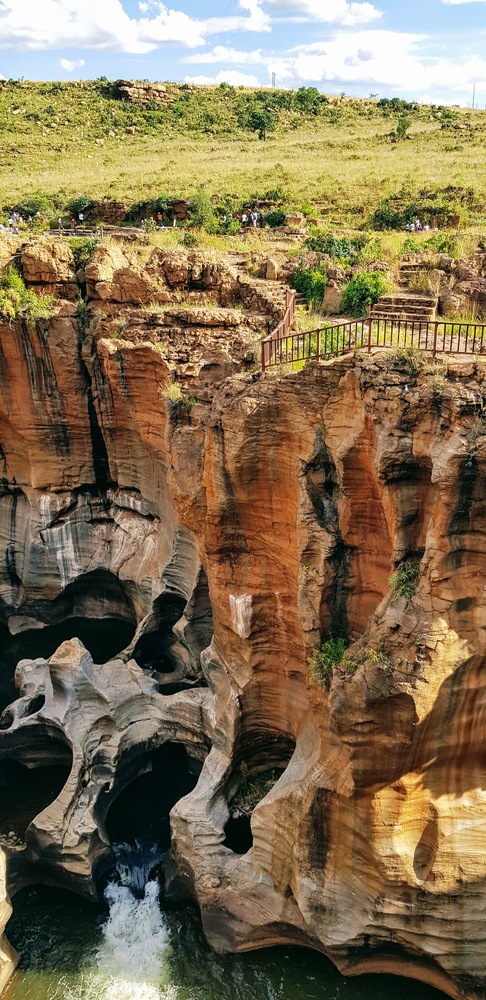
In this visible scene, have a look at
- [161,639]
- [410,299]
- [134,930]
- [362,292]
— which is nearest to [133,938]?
[134,930]

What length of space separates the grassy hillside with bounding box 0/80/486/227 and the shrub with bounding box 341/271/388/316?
1070cm

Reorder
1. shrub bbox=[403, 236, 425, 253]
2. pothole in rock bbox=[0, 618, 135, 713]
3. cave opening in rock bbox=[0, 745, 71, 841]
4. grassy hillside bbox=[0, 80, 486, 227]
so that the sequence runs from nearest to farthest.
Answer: cave opening in rock bbox=[0, 745, 71, 841]
pothole in rock bbox=[0, 618, 135, 713]
shrub bbox=[403, 236, 425, 253]
grassy hillside bbox=[0, 80, 486, 227]

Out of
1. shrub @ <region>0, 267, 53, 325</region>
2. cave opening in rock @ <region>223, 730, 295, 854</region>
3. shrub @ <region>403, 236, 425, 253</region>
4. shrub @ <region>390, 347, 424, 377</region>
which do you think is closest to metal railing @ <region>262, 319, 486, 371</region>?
shrub @ <region>390, 347, 424, 377</region>

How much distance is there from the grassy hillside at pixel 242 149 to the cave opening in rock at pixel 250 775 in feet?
63.6

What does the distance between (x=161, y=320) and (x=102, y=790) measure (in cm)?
1071

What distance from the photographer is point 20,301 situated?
1989 cm

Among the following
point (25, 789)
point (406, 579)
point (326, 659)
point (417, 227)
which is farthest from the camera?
point (417, 227)

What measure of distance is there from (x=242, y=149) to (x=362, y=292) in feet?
113

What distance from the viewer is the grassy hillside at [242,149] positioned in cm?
3241

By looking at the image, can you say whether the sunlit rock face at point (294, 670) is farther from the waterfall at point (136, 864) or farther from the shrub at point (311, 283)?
the shrub at point (311, 283)

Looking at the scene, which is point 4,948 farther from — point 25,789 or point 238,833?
point 238,833

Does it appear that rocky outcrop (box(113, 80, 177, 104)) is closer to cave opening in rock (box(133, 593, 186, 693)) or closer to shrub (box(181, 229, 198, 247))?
shrub (box(181, 229, 198, 247))

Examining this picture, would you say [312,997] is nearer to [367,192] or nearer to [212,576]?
[212,576]

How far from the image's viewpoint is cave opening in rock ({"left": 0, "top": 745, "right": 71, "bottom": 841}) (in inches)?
625
